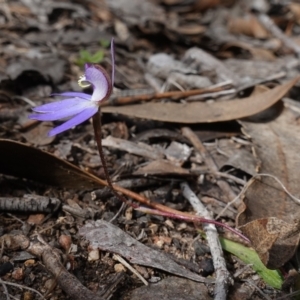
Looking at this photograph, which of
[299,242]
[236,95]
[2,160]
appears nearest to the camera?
[299,242]

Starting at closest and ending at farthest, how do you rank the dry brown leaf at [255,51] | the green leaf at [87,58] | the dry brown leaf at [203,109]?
1. the dry brown leaf at [203,109]
2. the green leaf at [87,58]
3. the dry brown leaf at [255,51]

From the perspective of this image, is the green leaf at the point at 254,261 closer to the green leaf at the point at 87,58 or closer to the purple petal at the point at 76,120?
the purple petal at the point at 76,120

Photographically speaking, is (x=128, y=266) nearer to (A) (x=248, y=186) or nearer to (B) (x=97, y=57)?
(A) (x=248, y=186)

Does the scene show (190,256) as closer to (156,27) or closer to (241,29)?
(156,27)

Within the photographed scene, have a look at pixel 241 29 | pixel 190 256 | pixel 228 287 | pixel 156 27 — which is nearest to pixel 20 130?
pixel 190 256

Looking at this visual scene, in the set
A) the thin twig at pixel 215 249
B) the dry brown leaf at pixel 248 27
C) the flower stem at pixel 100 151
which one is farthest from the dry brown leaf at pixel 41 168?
the dry brown leaf at pixel 248 27

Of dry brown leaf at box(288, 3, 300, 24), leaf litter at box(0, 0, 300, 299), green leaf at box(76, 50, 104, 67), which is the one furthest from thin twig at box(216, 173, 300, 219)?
dry brown leaf at box(288, 3, 300, 24)
